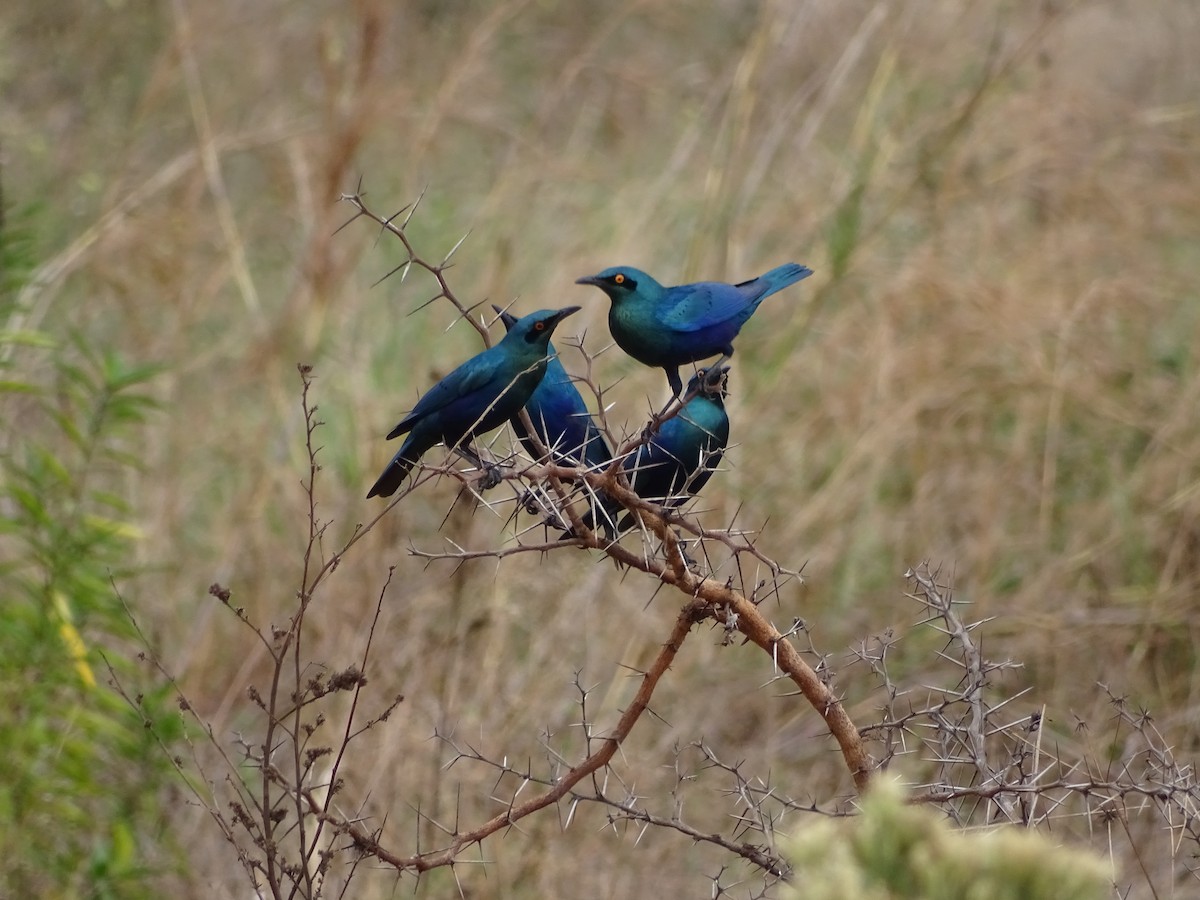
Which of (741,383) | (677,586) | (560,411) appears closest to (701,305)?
(560,411)

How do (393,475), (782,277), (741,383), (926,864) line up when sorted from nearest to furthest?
(926,864)
(393,475)
(782,277)
(741,383)

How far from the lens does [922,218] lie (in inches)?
289

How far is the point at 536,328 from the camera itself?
339 centimetres

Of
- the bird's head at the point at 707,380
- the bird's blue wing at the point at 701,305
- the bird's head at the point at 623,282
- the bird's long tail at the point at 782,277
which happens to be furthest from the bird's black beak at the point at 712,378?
the bird's long tail at the point at 782,277

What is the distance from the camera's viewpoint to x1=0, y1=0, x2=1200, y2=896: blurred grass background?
5.60 meters

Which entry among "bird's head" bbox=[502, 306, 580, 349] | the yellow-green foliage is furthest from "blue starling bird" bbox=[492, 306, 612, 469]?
the yellow-green foliage

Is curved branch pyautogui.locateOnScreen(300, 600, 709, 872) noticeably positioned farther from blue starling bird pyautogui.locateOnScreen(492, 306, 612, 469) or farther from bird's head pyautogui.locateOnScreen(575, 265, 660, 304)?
blue starling bird pyautogui.locateOnScreen(492, 306, 612, 469)

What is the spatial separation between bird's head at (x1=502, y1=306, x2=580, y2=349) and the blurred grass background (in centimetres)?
178

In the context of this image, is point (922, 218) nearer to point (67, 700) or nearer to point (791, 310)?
point (791, 310)

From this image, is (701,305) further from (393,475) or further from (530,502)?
(393,475)

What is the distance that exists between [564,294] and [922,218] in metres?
2.06

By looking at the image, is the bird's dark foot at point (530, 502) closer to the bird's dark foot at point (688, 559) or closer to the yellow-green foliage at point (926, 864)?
the bird's dark foot at point (688, 559)

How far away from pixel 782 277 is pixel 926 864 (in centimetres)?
228

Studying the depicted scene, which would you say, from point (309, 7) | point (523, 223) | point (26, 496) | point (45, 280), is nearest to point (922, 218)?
point (523, 223)
